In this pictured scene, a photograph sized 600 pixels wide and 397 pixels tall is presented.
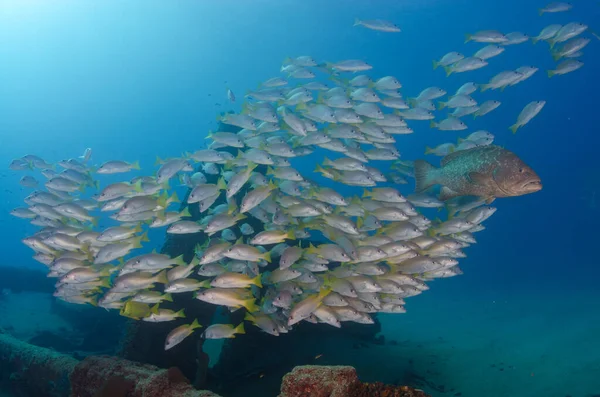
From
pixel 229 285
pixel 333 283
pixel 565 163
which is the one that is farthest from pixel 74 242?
pixel 565 163

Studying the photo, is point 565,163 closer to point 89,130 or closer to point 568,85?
point 568,85

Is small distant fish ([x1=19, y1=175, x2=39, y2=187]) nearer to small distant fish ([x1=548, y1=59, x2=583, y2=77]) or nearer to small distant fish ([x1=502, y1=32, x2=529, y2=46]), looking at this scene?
small distant fish ([x1=502, y1=32, x2=529, y2=46])

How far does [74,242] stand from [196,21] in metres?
73.3

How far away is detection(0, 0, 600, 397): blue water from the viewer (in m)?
14.7

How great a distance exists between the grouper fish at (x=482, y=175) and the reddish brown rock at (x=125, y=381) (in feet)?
17.0

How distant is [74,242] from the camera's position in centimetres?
672

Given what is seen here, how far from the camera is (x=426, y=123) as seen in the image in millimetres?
67625

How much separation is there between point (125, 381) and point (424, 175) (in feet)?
20.4

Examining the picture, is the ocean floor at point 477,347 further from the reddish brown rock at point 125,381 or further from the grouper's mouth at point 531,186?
the grouper's mouth at point 531,186

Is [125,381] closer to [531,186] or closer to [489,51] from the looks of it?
[531,186]

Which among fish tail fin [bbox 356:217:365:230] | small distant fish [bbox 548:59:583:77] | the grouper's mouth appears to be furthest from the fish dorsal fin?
small distant fish [bbox 548:59:583:77]

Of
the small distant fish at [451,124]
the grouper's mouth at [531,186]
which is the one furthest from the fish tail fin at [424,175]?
the small distant fish at [451,124]

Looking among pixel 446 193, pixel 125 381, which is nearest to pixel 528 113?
pixel 446 193

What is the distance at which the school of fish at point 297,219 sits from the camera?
577 centimetres
